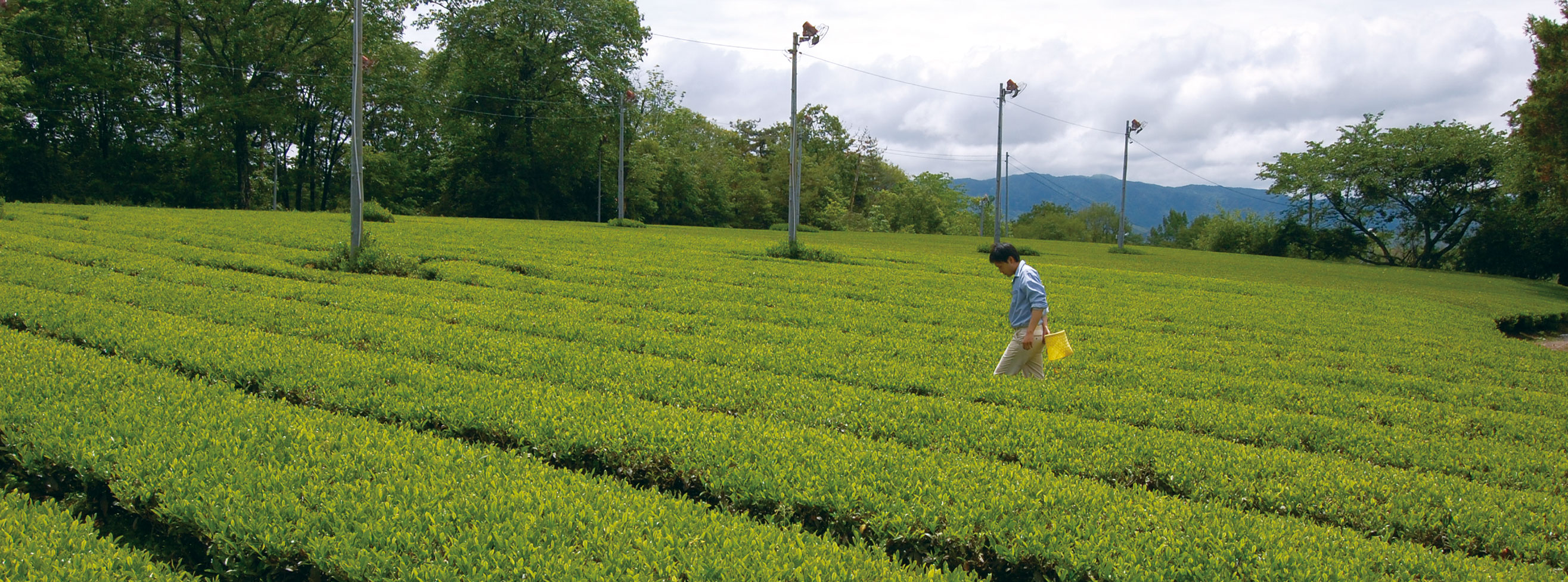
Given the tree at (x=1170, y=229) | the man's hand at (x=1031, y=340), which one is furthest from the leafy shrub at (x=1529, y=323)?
the tree at (x=1170, y=229)

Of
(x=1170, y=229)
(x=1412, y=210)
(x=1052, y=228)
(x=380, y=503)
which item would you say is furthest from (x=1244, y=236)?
(x=1170, y=229)

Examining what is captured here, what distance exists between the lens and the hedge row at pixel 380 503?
4195 mm

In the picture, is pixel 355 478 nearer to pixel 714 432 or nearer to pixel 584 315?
pixel 714 432

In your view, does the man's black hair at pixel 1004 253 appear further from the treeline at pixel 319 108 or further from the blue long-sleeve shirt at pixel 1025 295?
the treeline at pixel 319 108

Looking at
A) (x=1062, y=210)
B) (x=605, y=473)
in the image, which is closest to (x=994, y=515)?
(x=605, y=473)

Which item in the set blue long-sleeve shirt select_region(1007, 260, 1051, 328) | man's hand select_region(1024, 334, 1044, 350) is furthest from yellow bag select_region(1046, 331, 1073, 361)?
blue long-sleeve shirt select_region(1007, 260, 1051, 328)

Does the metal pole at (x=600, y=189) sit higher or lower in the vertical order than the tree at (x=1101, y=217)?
lower

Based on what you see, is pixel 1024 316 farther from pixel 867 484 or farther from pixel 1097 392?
pixel 867 484

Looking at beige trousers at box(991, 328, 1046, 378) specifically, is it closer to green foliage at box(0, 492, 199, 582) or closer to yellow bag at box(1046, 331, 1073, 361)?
yellow bag at box(1046, 331, 1073, 361)

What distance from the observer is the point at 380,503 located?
4.76m

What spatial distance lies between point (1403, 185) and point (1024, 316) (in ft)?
237

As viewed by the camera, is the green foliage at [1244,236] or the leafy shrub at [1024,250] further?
the green foliage at [1244,236]

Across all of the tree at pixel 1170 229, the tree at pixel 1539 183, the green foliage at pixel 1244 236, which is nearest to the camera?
the tree at pixel 1539 183

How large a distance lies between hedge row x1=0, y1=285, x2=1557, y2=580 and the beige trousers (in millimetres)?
3350
